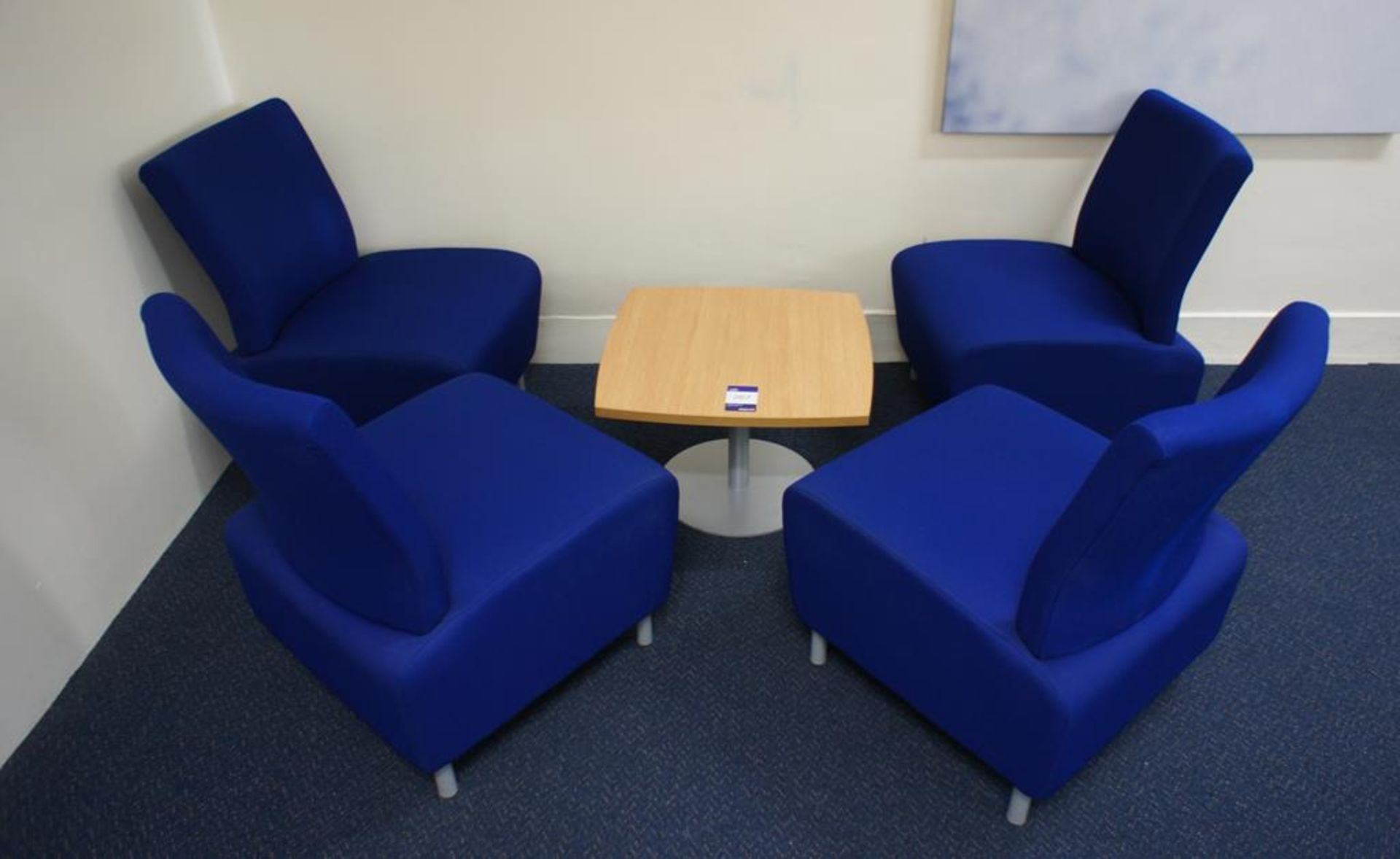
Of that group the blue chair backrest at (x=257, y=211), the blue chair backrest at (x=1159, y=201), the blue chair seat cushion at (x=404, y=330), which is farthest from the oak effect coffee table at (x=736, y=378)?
the blue chair backrest at (x=257, y=211)

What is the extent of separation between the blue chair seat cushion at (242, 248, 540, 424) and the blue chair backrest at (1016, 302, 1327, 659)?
1.53m

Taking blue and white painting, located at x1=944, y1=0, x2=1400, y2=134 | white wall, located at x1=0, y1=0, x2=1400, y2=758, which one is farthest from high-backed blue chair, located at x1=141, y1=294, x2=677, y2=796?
blue and white painting, located at x1=944, y1=0, x2=1400, y2=134

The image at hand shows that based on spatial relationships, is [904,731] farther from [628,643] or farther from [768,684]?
[628,643]

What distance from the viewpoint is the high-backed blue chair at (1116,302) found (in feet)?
7.67

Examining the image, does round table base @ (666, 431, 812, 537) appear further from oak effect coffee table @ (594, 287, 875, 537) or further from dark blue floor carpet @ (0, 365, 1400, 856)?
dark blue floor carpet @ (0, 365, 1400, 856)

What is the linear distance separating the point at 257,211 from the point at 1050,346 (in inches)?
81.7

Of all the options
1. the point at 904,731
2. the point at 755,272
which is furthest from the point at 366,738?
the point at 755,272

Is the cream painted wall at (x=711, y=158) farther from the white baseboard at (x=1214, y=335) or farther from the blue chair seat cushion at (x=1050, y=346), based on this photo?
the blue chair seat cushion at (x=1050, y=346)

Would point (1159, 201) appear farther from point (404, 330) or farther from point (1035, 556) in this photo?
point (404, 330)

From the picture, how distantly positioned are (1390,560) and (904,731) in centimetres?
138

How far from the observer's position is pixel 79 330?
7.21 feet

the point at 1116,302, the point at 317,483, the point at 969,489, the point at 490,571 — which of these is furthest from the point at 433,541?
the point at 1116,302

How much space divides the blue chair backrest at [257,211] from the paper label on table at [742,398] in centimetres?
125

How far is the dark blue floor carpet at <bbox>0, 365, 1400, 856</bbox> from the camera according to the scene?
1802 millimetres
